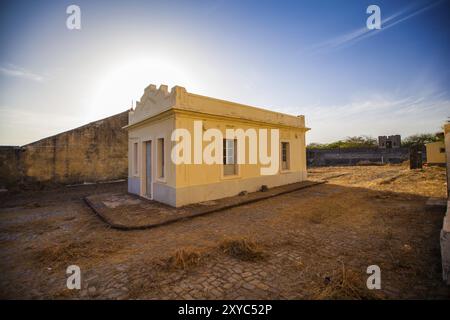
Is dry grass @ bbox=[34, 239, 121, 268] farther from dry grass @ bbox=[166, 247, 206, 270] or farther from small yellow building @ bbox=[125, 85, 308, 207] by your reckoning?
small yellow building @ bbox=[125, 85, 308, 207]

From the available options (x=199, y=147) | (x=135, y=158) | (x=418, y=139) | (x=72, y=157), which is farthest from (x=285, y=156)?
(x=418, y=139)

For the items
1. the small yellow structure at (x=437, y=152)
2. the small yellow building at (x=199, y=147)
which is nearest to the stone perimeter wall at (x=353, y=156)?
the small yellow building at (x=199, y=147)

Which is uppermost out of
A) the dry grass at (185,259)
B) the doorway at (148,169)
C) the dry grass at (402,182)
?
the doorway at (148,169)

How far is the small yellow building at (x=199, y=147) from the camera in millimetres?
7570

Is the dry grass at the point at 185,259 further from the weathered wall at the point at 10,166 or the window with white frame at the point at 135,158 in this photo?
the weathered wall at the point at 10,166

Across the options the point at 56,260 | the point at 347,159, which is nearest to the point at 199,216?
the point at 56,260

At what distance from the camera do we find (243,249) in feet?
12.8

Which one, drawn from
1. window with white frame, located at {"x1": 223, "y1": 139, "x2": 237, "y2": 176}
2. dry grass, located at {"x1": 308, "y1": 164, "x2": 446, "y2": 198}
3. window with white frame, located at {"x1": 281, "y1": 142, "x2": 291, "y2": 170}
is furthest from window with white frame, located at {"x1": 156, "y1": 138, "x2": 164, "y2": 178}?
dry grass, located at {"x1": 308, "y1": 164, "x2": 446, "y2": 198}

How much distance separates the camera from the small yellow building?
24.8 ft

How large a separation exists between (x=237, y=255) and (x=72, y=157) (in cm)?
1458

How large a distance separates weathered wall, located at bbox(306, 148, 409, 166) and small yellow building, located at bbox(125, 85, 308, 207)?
1836 centimetres

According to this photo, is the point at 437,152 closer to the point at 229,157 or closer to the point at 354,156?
the point at 229,157

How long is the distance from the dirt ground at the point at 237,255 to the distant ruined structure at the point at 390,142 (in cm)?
2467
